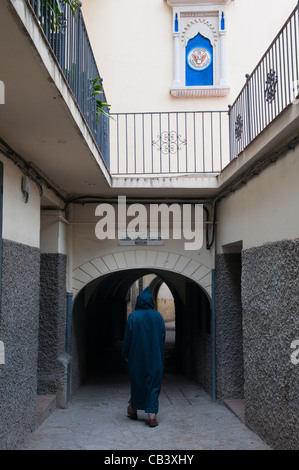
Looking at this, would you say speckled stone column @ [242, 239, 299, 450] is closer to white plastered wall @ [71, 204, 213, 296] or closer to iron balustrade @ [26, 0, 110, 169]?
white plastered wall @ [71, 204, 213, 296]

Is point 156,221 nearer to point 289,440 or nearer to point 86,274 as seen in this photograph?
point 86,274

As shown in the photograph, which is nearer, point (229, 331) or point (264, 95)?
point (264, 95)

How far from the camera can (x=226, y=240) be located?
23.3ft

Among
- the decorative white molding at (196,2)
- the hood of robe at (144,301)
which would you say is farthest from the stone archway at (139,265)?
the decorative white molding at (196,2)

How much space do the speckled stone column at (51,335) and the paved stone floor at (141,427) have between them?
0.36 meters

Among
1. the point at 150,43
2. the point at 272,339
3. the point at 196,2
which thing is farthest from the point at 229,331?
the point at 196,2

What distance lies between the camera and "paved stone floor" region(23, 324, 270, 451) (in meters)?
5.39

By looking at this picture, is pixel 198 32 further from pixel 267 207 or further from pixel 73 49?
pixel 267 207

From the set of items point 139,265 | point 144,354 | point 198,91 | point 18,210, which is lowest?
point 144,354

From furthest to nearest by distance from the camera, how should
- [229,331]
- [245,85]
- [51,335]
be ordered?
[229,331] → [51,335] → [245,85]

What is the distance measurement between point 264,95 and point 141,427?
4.26 meters

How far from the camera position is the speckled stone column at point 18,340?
4453mm

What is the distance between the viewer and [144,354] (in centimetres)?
630

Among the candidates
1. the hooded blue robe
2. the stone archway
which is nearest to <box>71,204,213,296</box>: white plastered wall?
the stone archway
